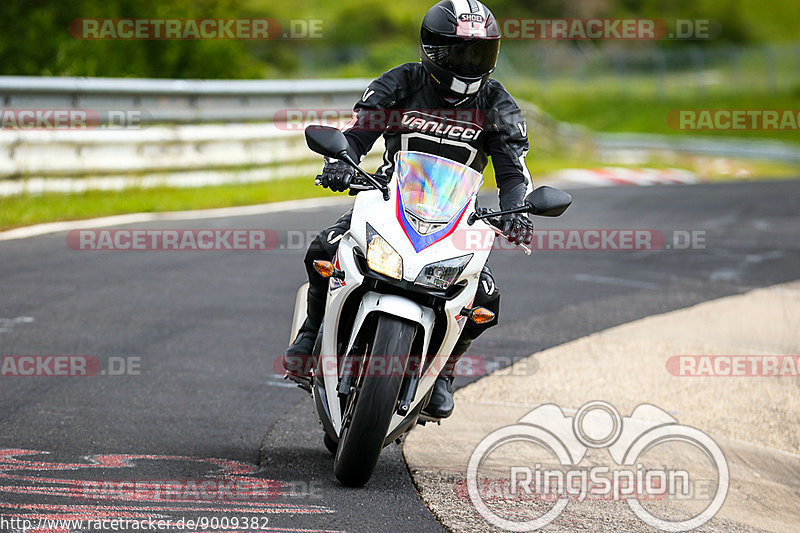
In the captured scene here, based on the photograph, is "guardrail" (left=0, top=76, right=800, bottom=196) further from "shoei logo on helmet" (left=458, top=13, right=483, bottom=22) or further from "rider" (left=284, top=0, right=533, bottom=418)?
"shoei logo on helmet" (left=458, top=13, right=483, bottom=22)

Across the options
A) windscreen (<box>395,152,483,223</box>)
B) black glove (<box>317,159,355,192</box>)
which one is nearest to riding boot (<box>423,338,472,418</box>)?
windscreen (<box>395,152,483,223</box>)

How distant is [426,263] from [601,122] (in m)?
45.2

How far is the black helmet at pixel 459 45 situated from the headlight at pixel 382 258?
871mm

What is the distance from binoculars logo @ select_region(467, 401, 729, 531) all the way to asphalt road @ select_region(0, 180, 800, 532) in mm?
484

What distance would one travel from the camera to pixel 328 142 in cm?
528

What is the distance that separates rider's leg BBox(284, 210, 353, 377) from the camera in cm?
569

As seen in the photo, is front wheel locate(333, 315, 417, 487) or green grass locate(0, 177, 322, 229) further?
green grass locate(0, 177, 322, 229)

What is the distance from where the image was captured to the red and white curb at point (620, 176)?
2278cm

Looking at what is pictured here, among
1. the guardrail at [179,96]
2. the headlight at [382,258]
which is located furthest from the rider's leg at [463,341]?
the guardrail at [179,96]

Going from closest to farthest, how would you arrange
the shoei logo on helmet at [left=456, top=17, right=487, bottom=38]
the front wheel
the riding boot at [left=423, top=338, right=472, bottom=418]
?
1. the front wheel
2. the shoei logo on helmet at [left=456, top=17, right=487, bottom=38]
3. the riding boot at [left=423, top=338, right=472, bottom=418]

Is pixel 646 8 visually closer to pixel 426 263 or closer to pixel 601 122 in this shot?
pixel 601 122

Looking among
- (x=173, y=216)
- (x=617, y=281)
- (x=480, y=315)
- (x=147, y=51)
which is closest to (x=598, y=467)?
(x=480, y=315)

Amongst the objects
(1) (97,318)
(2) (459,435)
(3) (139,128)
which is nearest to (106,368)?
(1) (97,318)

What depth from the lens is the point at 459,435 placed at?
664 cm
